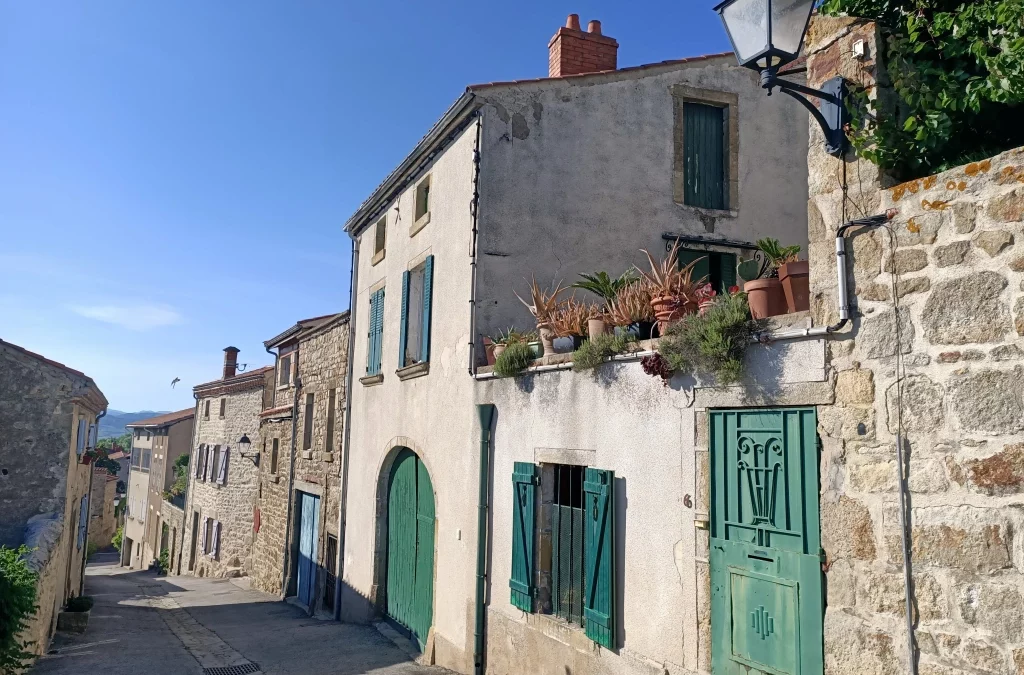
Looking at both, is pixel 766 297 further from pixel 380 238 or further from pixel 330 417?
pixel 330 417

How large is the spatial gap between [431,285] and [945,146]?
670 centimetres

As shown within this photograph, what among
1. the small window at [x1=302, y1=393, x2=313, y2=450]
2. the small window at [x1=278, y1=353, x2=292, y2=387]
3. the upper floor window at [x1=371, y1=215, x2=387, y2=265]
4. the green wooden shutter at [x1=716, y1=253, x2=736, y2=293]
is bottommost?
the small window at [x1=302, y1=393, x2=313, y2=450]

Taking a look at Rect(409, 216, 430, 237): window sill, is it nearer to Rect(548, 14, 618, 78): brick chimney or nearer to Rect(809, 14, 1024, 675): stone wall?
Rect(548, 14, 618, 78): brick chimney

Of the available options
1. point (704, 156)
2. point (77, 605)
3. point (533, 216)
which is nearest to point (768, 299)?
point (533, 216)

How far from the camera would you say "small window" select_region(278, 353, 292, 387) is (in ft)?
60.2

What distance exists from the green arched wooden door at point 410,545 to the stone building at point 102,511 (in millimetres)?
29953

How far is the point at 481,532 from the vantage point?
26.7ft

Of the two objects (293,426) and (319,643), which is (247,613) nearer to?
(293,426)

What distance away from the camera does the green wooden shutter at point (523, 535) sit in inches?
285

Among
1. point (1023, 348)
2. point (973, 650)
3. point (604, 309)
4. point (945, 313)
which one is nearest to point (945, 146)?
point (945, 313)

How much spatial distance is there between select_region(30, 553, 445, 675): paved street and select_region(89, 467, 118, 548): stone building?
21744 millimetres

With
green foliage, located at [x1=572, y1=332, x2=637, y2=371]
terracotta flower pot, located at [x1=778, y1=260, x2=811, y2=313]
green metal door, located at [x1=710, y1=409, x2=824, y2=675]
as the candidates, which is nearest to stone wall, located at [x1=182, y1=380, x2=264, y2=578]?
green foliage, located at [x1=572, y1=332, x2=637, y2=371]

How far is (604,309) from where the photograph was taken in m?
7.51

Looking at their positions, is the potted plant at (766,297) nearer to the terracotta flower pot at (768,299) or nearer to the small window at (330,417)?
the terracotta flower pot at (768,299)
